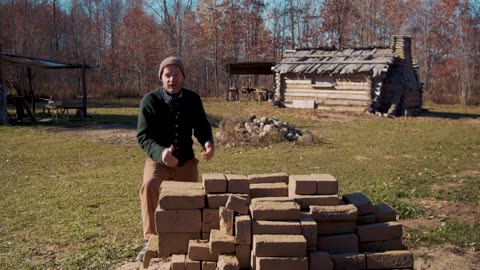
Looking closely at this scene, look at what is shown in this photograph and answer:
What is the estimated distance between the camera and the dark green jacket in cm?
472

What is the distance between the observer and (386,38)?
4681 centimetres

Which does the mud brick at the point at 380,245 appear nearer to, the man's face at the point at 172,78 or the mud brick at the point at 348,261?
the mud brick at the point at 348,261

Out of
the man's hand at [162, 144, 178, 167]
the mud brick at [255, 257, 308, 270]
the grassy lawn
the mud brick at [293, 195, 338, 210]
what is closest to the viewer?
the mud brick at [255, 257, 308, 270]

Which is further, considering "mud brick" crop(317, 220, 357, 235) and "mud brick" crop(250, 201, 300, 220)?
"mud brick" crop(317, 220, 357, 235)

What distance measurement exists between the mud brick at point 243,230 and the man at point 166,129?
3.45ft

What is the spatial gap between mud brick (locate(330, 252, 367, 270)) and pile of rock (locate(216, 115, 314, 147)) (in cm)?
1130

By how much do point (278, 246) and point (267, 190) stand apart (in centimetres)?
91

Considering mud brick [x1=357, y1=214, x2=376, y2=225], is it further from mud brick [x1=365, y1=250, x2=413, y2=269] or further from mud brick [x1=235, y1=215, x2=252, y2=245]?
mud brick [x1=235, y1=215, x2=252, y2=245]

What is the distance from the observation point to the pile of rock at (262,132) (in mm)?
15473

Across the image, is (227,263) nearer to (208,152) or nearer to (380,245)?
(208,152)

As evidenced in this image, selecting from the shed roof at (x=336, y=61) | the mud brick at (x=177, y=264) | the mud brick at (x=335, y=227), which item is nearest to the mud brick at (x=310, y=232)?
the mud brick at (x=335, y=227)

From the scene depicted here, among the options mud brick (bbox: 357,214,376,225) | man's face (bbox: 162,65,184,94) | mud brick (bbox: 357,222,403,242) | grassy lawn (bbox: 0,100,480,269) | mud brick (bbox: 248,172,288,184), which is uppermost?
man's face (bbox: 162,65,184,94)

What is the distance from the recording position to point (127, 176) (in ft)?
34.4

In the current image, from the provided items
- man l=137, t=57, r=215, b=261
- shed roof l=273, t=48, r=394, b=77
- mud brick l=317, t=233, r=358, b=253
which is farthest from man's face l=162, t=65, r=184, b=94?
shed roof l=273, t=48, r=394, b=77
